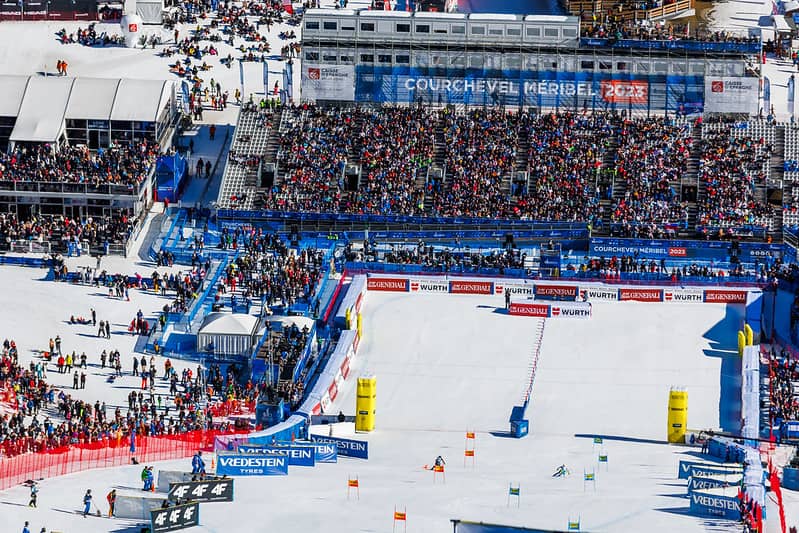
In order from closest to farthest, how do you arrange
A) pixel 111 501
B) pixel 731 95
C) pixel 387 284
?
pixel 111 501, pixel 387 284, pixel 731 95

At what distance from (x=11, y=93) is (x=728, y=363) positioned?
39.0m

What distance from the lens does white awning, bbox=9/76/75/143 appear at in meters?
114

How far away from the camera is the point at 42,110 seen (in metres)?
116

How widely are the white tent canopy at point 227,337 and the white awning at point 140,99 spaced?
62.8 feet

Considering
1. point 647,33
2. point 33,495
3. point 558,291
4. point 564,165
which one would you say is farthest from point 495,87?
point 33,495

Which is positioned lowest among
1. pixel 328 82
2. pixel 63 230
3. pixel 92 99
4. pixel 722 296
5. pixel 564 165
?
pixel 722 296

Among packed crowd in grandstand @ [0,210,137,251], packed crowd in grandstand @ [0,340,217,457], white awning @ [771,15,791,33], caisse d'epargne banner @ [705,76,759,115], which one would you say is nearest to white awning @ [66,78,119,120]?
packed crowd in grandstand @ [0,210,137,251]

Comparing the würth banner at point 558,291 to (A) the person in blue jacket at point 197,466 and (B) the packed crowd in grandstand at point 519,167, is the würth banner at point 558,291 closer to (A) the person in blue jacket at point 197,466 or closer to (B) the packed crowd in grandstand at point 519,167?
(B) the packed crowd in grandstand at point 519,167

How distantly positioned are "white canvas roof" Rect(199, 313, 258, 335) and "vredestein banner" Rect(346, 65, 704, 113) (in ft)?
72.8

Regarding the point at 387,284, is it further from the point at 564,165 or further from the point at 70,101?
the point at 70,101

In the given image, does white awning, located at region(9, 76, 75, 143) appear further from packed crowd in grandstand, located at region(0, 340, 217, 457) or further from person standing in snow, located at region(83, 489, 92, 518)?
person standing in snow, located at region(83, 489, 92, 518)

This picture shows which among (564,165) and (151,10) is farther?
(151,10)

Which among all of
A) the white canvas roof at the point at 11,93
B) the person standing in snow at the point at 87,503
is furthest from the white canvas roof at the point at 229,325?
the person standing in snow at the point at 87,503

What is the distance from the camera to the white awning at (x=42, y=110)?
11444 centimetres
